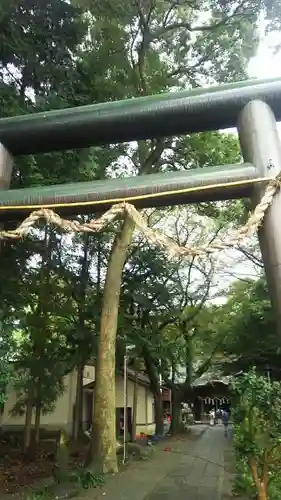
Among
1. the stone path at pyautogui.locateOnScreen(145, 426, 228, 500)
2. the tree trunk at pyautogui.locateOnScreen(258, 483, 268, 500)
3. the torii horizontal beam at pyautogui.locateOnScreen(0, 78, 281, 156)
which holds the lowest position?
the stone path at pyautogui.locateOnScreen(145, 426, 228, 500)

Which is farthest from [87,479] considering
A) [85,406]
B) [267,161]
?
[85,406]

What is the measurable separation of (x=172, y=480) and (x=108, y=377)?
2707mm

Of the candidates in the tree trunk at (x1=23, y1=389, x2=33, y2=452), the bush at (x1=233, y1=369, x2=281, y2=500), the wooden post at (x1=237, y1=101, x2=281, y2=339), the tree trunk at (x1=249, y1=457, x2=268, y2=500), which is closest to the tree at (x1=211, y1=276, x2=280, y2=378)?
the tree trunk at (x1=23, y1=389, x2=33, y2=452)

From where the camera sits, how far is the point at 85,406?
71.8 feet

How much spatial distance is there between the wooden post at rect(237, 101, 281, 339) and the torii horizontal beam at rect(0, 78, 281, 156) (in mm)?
124

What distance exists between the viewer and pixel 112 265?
11.3 m

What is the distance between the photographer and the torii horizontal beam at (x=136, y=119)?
10.8 ft

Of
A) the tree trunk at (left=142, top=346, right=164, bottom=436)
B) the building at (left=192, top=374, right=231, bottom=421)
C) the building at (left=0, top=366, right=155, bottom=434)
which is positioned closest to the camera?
the building at (left=0, top=366, right=155, bottom=434)

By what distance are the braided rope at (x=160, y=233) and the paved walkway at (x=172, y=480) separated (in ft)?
21.5

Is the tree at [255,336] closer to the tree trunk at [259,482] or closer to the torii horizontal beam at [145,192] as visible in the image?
the tree trunk at [259,482]

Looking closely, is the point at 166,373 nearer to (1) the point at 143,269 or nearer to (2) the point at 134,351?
(2) the point at 134,351

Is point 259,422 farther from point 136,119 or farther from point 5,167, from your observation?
point 5,167

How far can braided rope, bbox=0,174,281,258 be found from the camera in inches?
108

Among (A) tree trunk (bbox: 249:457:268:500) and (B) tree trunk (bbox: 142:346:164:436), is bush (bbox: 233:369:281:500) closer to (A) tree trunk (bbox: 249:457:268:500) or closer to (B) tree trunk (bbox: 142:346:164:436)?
(A) tree trunk (bbox: 249:457:268:500)
